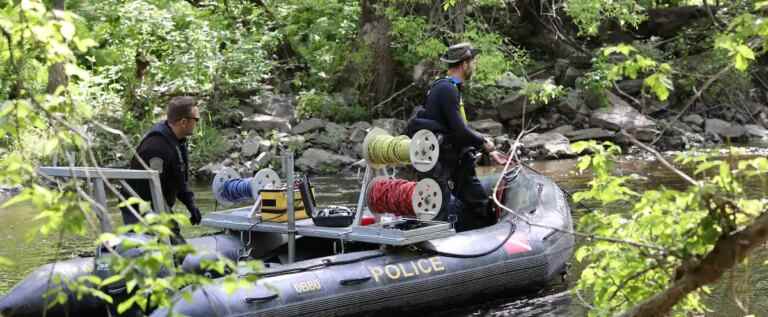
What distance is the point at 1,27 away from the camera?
3305 millimetres

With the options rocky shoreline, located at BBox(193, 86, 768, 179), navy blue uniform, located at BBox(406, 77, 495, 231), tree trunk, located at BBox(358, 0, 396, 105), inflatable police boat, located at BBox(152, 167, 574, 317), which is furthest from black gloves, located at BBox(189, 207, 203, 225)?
tree trunk, located at BBox(358, 0, 396, 105)

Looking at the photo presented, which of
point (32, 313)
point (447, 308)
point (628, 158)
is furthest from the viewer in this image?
point (628, 158)

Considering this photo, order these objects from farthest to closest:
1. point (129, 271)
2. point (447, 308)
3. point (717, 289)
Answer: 1. point (717, 289)
2. point (447, 308)
3. point (129, 271)

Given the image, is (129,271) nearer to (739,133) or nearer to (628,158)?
(628,158)

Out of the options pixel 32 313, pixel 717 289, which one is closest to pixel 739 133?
pixel 717 289

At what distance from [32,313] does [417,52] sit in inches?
489

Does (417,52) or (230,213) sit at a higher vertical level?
(417,52)

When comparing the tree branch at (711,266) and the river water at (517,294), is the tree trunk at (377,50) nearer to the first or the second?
the river water at (517,294)

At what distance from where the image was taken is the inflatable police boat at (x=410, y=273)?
580 centimetres

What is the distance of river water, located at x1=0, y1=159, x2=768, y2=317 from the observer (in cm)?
686

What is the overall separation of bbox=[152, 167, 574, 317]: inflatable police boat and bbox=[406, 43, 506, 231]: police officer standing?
1.45ft

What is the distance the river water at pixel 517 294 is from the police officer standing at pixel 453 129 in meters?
0.88

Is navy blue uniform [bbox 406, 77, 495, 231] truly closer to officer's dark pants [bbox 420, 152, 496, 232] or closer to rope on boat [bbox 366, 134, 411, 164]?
officer's dark pants [bbox 420, 152, 496, 232]

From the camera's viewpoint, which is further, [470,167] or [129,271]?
[470,167]
